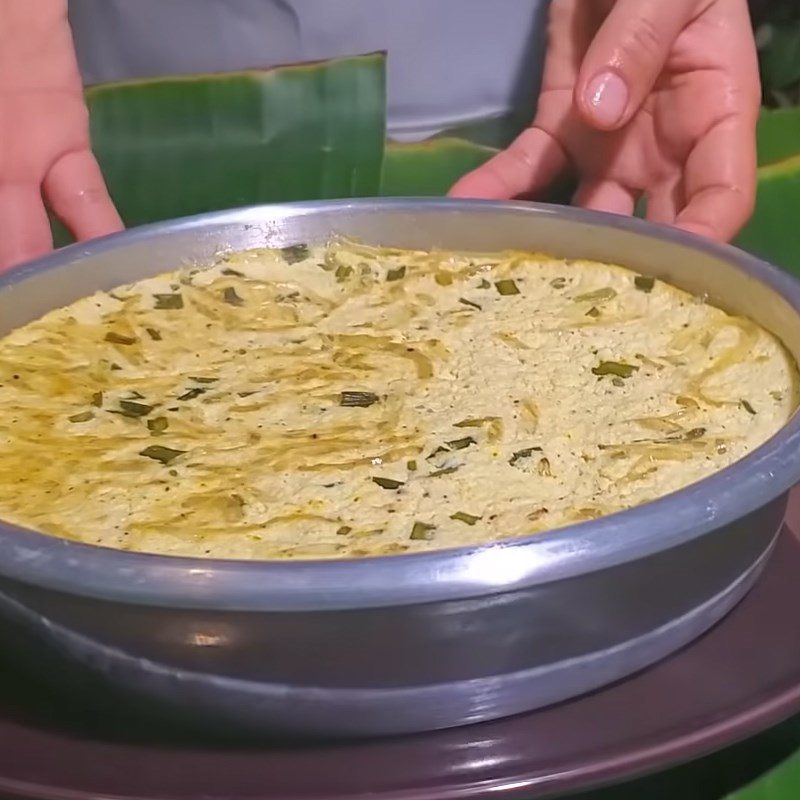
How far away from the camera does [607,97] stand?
54.1 inches

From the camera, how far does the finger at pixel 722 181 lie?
1434 millimetres

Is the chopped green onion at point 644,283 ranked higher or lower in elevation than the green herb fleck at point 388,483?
lower

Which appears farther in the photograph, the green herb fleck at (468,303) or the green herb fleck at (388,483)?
the green herb fleck at (468,303)

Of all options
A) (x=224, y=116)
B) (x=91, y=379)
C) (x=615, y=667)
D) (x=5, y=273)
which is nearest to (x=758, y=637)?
(x=615, y=667)

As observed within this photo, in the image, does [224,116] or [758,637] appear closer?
[758,637]

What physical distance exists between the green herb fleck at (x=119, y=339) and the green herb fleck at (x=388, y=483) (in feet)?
1.32

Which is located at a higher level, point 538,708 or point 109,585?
point 109,585

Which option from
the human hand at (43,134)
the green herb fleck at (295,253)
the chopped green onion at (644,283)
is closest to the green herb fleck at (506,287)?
the chopped green onion at (644,283)

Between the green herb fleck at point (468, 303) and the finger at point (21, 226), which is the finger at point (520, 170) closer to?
the green herb fleck at point (468, 303)

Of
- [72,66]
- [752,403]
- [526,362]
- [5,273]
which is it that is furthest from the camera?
[72,66]

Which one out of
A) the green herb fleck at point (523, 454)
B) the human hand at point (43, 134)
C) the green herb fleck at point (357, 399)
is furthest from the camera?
the human hand at point (43, 134)

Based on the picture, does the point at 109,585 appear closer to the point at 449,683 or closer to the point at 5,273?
the point at 449,683

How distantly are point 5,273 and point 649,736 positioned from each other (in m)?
0.83

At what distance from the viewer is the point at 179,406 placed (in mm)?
1051
